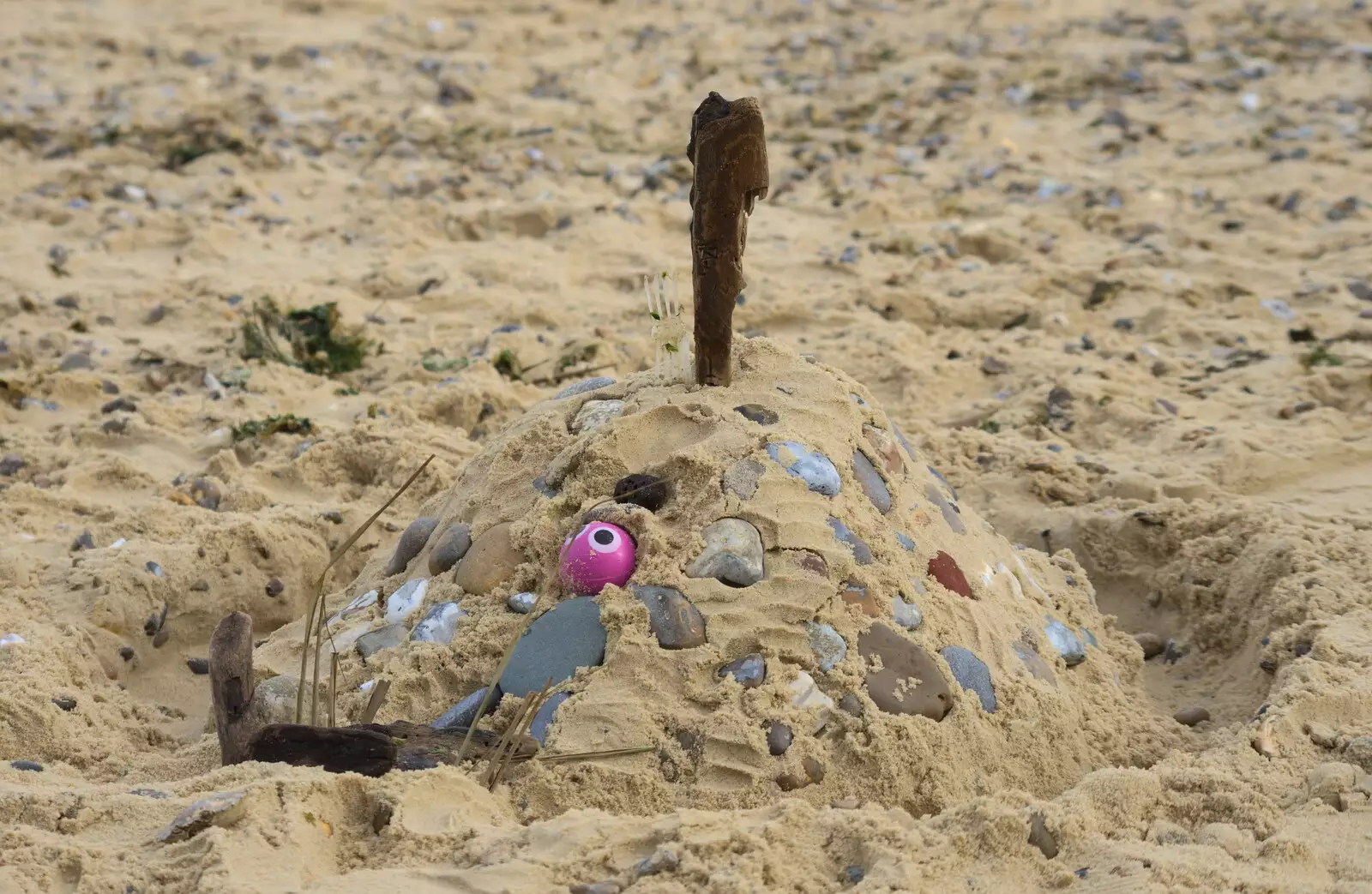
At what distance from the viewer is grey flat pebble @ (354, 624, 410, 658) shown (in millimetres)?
2768

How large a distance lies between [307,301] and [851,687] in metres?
3.58

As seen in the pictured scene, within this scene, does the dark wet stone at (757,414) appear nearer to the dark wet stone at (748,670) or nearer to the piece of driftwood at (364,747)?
the dark wet stone at (748,670)

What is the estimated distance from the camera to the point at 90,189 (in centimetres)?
641

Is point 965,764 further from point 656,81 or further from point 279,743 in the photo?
point 656,81

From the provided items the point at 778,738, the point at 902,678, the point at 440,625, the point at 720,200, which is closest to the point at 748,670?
the point at 778,738

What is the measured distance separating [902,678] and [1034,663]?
431 millimetres

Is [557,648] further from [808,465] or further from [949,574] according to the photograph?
[949,574]

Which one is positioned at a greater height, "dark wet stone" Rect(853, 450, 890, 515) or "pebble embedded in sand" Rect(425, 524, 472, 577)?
"dark wet stone" Rect(853, 450, 890, 515)

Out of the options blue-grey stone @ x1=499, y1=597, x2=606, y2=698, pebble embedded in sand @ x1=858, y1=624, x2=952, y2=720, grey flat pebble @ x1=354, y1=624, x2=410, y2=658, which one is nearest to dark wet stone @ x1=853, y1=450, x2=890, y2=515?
pebble embedded in sand @ x1=858, y1=624, x2=952, y2=720

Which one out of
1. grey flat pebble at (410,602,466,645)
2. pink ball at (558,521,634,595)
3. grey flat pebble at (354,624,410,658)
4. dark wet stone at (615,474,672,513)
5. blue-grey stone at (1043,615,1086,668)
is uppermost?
dark wet stone at (615,474,672,513)

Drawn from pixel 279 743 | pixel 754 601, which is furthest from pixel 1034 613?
pixel 279 743

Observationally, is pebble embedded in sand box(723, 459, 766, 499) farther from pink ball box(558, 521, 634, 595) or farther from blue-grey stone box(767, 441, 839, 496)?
Answer: pink ball box(558, 521, 634, 595)

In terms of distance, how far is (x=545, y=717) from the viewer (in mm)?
2430

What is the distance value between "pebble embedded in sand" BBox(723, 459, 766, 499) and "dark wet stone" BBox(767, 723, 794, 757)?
48cm
